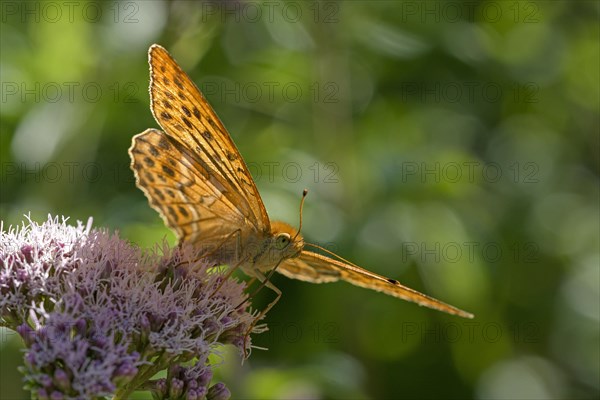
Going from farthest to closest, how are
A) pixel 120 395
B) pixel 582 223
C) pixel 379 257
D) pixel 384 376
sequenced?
1. pixel 582 223
2. pixel 384 376
3. pixel 379 257
4. pixel 120 395

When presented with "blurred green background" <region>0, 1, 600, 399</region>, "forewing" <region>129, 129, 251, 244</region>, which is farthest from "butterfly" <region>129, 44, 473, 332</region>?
"blurred green background" <region>0, 1, 600, 399</region>

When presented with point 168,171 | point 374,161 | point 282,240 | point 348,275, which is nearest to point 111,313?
point 168,171

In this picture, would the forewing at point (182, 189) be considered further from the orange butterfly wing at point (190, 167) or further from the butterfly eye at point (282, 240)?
the butterfly eye at point (282, 240)

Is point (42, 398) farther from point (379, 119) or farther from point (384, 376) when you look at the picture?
point (379, 119)

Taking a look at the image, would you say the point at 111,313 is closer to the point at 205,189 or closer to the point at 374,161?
the point at 205,189

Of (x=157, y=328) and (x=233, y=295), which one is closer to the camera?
(x=157, y=328)

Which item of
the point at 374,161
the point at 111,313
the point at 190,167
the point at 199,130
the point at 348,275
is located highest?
the point at 374,161

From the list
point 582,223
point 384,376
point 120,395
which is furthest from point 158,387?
point 582,223
